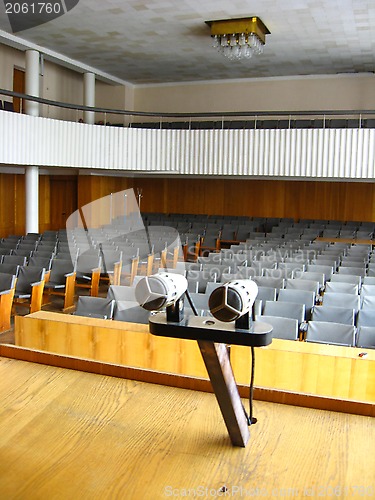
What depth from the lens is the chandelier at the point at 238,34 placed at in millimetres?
12172

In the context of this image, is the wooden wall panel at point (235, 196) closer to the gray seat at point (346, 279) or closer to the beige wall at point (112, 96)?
the beige wall at point (112, 96)

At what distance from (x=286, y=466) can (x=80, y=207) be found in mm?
16922

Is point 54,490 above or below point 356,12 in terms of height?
below

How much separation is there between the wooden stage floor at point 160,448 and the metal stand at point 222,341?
11 centimetres

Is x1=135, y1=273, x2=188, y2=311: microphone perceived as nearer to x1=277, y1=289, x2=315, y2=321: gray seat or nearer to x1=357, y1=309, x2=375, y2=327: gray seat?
x1=357, y1=309, x2=375, y2=327: gray seat

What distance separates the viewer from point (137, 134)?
1473 cm

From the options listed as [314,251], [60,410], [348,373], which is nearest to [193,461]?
[60,410]

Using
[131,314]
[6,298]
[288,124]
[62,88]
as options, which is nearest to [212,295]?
[131,314]

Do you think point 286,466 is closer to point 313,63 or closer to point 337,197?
point 313,63

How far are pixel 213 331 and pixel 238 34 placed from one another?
1237cm

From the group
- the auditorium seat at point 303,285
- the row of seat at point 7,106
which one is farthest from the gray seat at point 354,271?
the row of seat at point 7,106

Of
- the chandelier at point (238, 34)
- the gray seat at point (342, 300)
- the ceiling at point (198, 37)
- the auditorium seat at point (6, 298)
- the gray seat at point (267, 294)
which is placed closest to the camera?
the gray seat at point (342, 300)

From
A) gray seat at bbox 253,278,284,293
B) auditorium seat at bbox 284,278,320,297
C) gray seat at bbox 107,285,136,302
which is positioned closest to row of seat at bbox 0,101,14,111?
gray seat at bbox 107,285,136,302

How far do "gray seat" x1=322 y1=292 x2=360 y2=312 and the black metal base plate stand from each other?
5.43m
